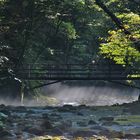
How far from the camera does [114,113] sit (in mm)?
27375

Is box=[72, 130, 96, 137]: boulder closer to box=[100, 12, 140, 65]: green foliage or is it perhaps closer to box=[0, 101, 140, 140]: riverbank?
box=[0, 101, 140, 140]: riverbank

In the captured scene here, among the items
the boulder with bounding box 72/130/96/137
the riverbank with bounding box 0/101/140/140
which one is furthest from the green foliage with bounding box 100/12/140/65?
the boulder with bounding box 72/130/96/137

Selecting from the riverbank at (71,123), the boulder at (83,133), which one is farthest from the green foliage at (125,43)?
the boulder at (83,133)

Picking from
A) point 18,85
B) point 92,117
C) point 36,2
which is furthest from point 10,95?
point 92,117

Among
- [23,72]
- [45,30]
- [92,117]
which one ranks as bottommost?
[92,117]

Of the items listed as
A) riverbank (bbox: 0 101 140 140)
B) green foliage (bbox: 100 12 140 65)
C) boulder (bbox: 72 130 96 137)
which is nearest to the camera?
riverbank (bbox: 0 101 140 140)

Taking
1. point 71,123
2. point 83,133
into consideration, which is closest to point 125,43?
point 71,123

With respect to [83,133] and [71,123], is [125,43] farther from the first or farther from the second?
[83,133]

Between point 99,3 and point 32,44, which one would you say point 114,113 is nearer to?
point 99,3

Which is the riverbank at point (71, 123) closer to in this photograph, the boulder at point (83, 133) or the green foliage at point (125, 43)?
the boulder at point (83, 133)

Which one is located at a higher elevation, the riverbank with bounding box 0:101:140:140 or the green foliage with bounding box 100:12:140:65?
the green foliage with bounding box 100:12:140:65

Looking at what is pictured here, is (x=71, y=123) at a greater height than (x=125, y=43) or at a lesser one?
lesser

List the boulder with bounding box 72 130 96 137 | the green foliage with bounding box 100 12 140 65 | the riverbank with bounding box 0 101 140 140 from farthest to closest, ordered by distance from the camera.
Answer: the green foliage with bounding box 100 12 140 65, the boulder with bounding box 72 130 96 137, the riverbank with bounding box 0 101 140 140

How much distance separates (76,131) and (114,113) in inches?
314
